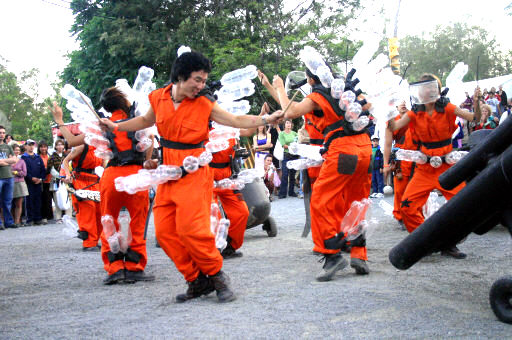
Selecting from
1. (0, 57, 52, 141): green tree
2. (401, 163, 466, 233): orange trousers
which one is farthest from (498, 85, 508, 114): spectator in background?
(0, 57, 52, 141): green tree

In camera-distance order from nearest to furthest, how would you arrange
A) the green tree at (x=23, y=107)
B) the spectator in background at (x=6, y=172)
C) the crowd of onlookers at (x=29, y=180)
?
the spectator in background at (x=6, y=172), the crowd of onlookers at (x=29, y=180), the green tree at (x=23, y=107)

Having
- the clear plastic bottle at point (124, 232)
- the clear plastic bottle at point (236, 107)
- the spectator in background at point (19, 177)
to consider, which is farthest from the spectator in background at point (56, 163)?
the clear plastic bottle at point (236, 107)

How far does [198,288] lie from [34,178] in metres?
10.2

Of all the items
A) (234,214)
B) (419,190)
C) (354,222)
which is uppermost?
(419,190)

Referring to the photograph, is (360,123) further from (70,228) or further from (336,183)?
(70,228)

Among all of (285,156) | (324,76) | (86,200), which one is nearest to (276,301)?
(324,76)

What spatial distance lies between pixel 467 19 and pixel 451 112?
5545 centimetres

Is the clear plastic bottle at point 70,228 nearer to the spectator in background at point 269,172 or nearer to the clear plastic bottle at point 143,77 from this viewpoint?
the clear plastic bottle at point 143,77

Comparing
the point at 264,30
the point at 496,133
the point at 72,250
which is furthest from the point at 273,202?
the point at 496,133

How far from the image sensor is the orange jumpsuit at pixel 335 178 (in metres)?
5.05

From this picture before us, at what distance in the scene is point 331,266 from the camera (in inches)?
198

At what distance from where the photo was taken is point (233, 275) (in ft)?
17.9

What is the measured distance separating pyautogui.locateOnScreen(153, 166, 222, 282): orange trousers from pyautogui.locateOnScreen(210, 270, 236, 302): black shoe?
64 millimetres

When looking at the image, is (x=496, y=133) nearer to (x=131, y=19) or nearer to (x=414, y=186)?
(x=414, y=186)
